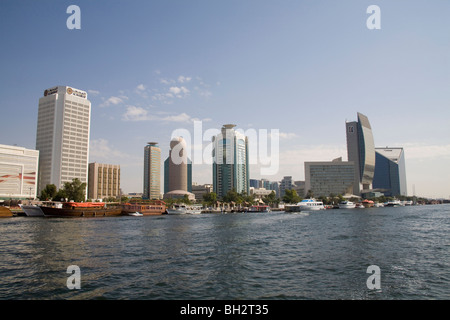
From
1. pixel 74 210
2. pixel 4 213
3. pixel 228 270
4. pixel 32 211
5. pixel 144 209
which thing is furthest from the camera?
pixel 144 209

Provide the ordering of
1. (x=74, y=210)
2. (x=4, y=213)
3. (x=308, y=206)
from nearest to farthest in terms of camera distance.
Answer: (x=4, y=213), (x=74, y=210), (x=308, y=206)

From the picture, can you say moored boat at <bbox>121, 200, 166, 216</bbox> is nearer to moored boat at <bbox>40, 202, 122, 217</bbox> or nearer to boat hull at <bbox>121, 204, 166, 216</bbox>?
boat hull at <bbox>121, 204, 166, 216</bbox>

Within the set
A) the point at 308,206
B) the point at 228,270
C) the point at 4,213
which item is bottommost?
the point at 308,206

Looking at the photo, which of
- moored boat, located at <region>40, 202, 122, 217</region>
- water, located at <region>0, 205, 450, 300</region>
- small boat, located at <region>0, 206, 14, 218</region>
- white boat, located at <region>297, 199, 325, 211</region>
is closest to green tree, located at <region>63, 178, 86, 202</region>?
moored boat, located at <region>40, 202, 122, 217</region>

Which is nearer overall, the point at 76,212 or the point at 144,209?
the point at 76,212

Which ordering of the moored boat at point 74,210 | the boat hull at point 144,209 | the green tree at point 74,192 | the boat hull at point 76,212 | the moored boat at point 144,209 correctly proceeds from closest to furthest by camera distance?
1. the boat hull at point 76,212
2. the moored boat at point 74,210
3. the boat hull at point 144,209
4. the moored boat at point 144,209
5. the green tree at point 74,192

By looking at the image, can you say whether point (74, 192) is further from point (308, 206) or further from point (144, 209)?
point (308, 206)

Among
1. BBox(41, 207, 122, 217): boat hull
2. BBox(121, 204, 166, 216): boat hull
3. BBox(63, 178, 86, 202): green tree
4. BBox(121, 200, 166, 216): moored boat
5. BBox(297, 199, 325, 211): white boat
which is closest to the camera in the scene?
BBox(41, 207, 122, 217): boat hull

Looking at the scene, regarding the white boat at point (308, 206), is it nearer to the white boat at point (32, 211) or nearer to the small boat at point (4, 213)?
the white boat at point (32, 211)

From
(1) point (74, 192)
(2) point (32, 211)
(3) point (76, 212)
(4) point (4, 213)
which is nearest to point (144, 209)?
(1) point (74, 192)

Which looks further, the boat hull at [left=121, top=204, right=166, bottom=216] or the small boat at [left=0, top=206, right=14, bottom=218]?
the boat hull at [left=121, top=204, right=166, bottom=216]

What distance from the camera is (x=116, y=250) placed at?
3488 centimetres

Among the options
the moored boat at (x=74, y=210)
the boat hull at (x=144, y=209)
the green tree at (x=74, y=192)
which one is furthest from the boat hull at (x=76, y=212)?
the green tree at (x=74, y=192)
